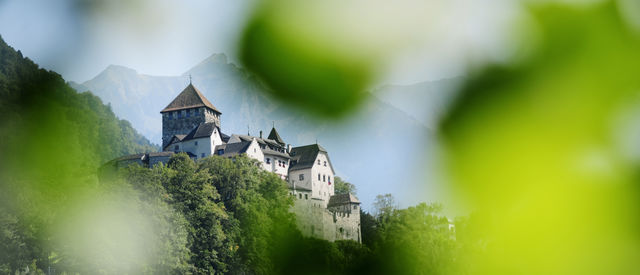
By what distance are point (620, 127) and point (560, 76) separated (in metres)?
0.21

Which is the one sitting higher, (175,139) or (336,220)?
(175,139)

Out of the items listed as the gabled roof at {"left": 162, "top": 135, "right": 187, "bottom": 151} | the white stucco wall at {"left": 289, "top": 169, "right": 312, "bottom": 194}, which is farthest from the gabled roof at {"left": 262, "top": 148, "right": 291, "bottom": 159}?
the gabled roof at {"left": 162, "top": 135, "right": 187, "bottom": 151}

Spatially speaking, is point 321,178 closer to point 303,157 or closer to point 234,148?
point 303,157

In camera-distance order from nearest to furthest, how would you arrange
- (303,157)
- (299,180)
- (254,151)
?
(254,151) → (299,180) → (303,157)

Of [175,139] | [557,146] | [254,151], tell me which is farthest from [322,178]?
[557,146]

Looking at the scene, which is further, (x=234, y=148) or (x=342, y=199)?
(x=342, y=199)

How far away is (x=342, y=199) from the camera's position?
6022 cm

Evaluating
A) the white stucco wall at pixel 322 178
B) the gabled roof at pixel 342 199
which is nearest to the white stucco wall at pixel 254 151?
the white stucco wall at pixel 322 178

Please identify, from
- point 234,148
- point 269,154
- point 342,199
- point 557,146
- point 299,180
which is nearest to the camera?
point 557,146

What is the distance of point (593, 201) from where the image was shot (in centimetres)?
146

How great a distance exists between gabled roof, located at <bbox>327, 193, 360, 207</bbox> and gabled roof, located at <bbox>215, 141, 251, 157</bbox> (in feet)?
39.7

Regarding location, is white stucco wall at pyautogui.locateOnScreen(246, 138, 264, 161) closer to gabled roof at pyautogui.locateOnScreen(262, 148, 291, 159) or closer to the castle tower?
gabled roof at pyautogui.locateOnScreen(262, 148, 291, 159)

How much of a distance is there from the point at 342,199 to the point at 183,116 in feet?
63.6

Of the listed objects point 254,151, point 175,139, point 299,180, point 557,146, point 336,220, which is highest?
point 175,139
